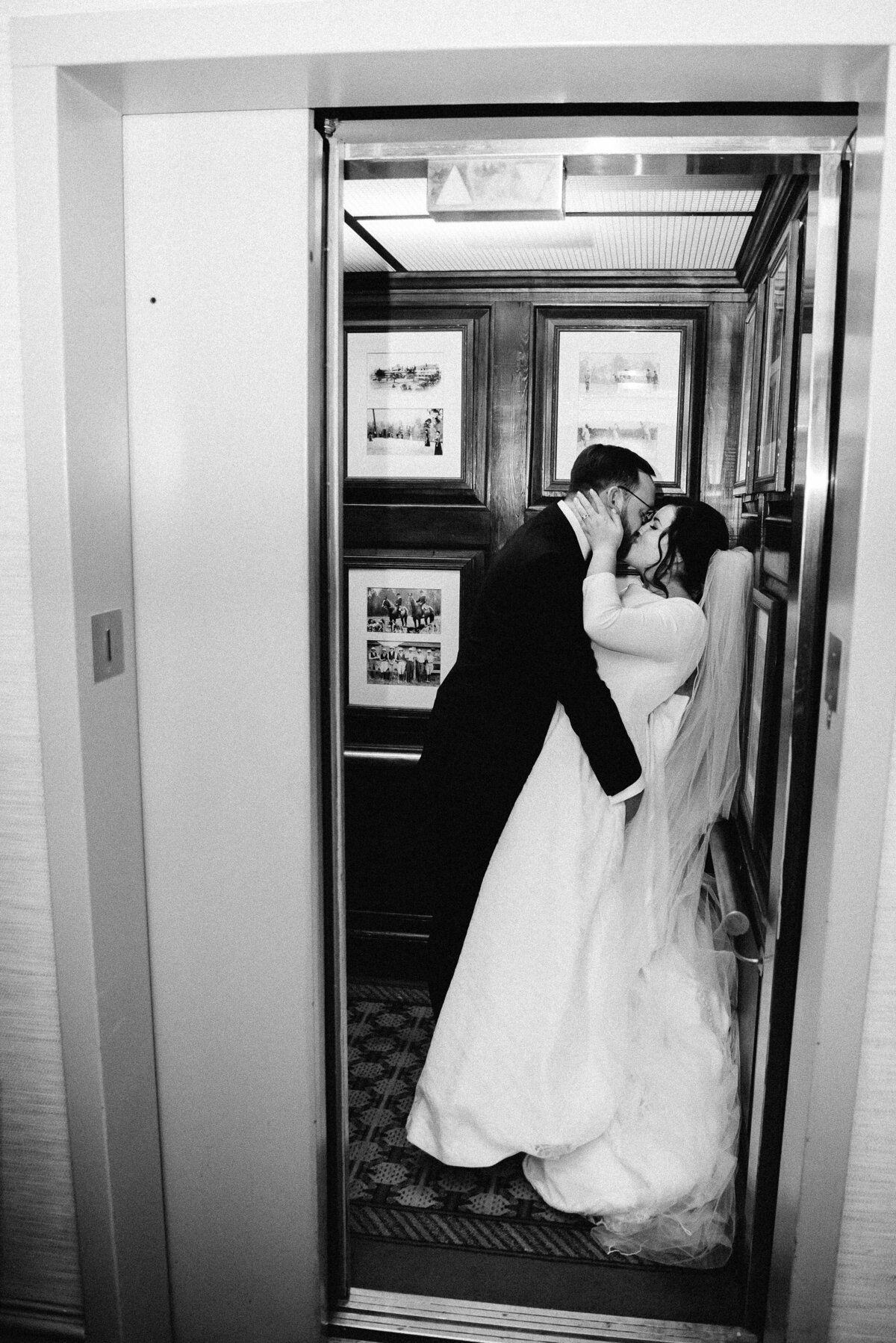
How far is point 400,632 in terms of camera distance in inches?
126

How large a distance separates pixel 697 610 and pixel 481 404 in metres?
1.05

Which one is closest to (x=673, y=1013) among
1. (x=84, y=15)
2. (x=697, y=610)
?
(x=697, y=610)

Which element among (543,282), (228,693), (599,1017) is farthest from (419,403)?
(599,1017)

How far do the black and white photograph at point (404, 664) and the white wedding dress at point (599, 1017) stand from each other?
2.74 ft

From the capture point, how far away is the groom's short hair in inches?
102

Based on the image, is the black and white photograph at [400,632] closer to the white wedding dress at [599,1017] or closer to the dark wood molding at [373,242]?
the white wedding dress at [599,1017]

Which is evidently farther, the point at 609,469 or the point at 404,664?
the point at 404,664

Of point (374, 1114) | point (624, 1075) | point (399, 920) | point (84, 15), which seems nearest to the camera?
point (84, 15)

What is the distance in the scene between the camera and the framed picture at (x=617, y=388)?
295 centimetres

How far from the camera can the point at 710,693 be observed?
2461 millimetres

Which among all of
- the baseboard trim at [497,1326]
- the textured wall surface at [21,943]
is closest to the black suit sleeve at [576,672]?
the baseboard trim at [497,1326]

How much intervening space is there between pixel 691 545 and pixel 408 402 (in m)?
1.05

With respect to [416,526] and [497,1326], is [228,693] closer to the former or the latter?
[497,1326]

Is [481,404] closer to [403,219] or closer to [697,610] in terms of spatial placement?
[403,219]
